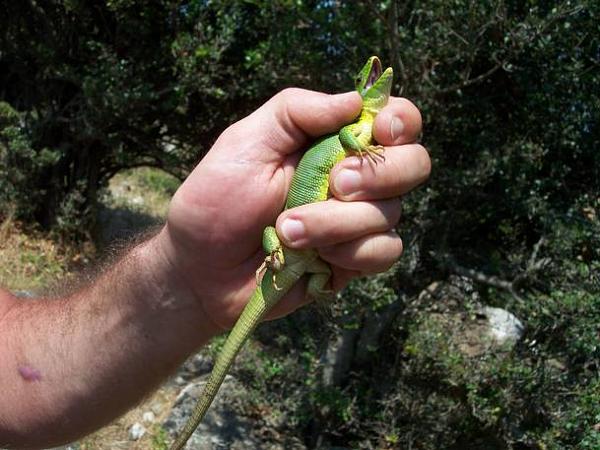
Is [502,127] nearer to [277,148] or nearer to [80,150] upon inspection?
[277,148]

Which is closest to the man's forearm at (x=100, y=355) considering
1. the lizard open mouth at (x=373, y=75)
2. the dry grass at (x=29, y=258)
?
the lizard open mouth at (x=373, y=75)

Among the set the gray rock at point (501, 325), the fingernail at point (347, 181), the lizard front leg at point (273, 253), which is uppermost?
the fingernail at point (347, 181)

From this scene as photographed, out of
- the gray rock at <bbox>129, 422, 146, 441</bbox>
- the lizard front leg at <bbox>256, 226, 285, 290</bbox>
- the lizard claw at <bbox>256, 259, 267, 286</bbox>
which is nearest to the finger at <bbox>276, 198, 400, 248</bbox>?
the lizard front leg at <bbox>256, 226, 285, 290</bbox>

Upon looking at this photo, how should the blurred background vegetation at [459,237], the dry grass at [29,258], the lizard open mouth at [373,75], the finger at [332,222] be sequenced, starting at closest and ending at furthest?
the finger at [332,222] < the lizard open mouth at [373,75] < the blurred background vegetation at [459,237] < the dry grass at [29,258]

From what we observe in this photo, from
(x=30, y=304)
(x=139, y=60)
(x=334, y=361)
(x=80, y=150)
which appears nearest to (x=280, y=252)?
(x=30, y=304)

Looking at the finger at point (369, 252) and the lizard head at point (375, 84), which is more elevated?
the lizard head at point (375, 84)

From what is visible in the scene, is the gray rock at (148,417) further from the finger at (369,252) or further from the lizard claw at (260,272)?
the finger at (369,252)

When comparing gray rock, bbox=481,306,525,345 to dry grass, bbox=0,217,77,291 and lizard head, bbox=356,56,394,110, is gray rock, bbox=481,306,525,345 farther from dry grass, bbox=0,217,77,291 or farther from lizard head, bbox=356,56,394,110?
dry grass, bbox=0,217,77,291
